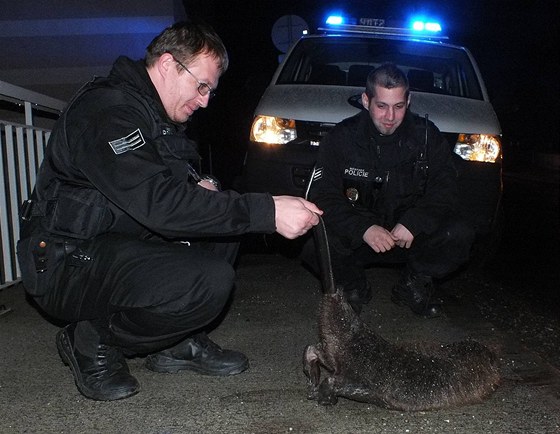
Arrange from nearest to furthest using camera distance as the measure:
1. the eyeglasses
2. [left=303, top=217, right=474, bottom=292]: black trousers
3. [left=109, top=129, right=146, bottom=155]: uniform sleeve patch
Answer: [left=109, top=129, right=146, bottom=155]: uniform sleeve patch → the eyeglasses → [left=303, top=217, right=474, bottom=292]: black trousers

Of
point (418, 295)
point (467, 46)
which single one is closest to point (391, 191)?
point (418, 295)

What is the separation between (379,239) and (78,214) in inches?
69.6

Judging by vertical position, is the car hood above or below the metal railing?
above

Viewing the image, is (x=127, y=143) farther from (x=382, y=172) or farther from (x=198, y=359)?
(x=382, y=172)

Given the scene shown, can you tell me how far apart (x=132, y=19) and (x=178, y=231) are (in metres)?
6.61

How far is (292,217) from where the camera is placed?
2461 millimetres

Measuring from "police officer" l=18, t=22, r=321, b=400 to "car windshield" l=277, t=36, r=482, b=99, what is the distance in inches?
108

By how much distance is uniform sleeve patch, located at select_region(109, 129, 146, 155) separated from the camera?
234 cm

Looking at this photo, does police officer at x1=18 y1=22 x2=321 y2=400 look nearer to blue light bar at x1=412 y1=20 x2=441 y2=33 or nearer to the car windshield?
the car windshield

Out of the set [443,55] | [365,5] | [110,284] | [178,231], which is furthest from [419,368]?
[365,5]

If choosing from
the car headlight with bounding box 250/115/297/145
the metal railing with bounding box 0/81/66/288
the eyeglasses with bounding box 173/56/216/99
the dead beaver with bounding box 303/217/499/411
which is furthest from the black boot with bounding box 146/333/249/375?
the car headlight with bounding box 250/115/297/145

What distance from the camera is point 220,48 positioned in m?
2.65

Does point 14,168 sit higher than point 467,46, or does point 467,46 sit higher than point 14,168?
point 467,46

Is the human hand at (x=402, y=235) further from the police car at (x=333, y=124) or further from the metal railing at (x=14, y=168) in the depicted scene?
the metal railing at (x=14, y=168)
